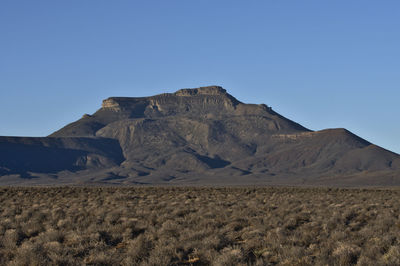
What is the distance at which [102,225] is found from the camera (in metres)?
18.7

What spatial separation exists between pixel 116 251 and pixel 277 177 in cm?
17377

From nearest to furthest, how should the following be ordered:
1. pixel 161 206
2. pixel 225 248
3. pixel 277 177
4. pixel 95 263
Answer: pixel 95 263
pixel 225 248
pixel 161 206
pixel 277 177

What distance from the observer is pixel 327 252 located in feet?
43.3

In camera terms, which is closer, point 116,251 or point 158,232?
point 116,251

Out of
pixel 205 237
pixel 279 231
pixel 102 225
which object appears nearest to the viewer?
pixel 205 237

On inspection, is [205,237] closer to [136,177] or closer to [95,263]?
[95,263]

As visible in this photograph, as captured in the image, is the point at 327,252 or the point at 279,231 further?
the point at 279,231

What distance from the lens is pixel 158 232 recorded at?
1661 centimetres

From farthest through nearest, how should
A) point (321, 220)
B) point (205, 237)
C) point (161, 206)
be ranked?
point (161, 206) < point (321, 220) < point (205, 237)

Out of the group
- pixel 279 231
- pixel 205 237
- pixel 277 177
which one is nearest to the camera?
pixel 205 237

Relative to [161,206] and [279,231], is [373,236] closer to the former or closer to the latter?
[279,231]

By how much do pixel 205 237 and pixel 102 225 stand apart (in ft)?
15.1

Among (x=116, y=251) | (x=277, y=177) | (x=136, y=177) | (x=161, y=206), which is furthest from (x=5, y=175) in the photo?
(x=116, y=251)

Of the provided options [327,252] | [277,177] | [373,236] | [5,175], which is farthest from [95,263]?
[5,175]
